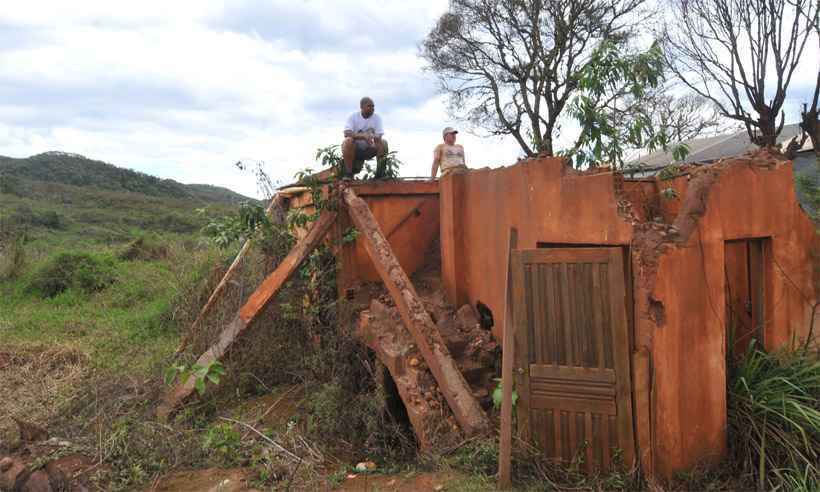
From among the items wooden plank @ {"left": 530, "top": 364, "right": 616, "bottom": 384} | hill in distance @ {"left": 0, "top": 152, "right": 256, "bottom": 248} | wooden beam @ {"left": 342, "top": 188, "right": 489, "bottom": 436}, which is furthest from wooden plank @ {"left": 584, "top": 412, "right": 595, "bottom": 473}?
hill in distance @ {"left": 0, "top": 152, "right": 256, "bottom": 248}

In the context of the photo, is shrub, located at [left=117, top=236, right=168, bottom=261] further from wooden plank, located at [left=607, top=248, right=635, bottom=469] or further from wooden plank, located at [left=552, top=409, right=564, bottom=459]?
wooden plank, located at [left=607, top=248, right=635, bottom=469]

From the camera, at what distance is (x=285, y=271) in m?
6.76

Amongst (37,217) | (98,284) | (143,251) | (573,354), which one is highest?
(37,217)

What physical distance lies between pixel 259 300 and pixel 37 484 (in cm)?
264

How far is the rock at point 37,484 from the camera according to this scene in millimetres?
4695

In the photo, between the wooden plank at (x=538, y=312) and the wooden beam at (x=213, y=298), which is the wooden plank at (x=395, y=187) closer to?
the wooden beam at (x=213, y=298)

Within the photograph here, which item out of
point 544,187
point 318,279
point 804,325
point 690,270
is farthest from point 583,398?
point 318,279

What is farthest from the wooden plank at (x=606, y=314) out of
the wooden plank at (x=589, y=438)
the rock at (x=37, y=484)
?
the rock at (x=37, y=484)

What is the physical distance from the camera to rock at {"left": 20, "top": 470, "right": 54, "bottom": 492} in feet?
15.4

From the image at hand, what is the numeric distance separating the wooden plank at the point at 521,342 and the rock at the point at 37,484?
3684 millimetres

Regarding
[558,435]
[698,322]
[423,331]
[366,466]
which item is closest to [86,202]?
[423,331]

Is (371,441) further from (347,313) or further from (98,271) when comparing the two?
(98,271)

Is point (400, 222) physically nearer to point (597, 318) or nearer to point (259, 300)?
point (259, 300)

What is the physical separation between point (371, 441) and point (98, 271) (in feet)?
36.5
